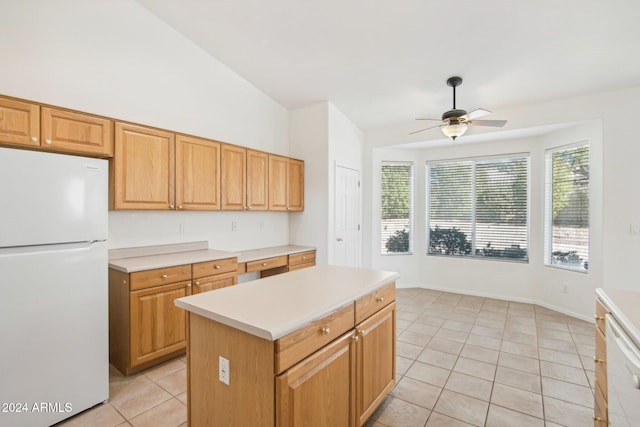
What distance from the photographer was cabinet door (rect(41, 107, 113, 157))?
2.17 m

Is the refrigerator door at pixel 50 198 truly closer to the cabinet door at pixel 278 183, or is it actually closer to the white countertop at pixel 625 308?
the cabinet door at pixel 278 183

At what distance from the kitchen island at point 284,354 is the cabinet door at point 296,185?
2539 mm

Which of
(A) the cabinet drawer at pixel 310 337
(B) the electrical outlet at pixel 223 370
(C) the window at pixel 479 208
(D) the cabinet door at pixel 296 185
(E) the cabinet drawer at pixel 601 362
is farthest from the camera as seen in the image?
(C) the window at pixel 479 208

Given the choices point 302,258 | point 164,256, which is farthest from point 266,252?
point 164,256

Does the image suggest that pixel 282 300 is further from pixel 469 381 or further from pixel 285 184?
pixel 285 184

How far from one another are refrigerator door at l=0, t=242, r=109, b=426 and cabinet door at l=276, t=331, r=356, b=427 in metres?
1.65

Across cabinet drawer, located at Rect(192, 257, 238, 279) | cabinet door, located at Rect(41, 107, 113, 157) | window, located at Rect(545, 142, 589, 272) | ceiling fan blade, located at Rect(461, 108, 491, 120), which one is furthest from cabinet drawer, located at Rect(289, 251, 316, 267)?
window, located at Rect(545, 142, 589, 272)

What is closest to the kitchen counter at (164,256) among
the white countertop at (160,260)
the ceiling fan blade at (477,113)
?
the white countertop at (160,260)

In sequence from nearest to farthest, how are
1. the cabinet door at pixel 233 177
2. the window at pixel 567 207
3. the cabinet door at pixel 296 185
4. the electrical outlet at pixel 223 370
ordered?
the electrical outlet at pixel 223 370, the cabinet door at pixel 233 177, the window at pixel 567 207, the cabinet door at pixel 296 185

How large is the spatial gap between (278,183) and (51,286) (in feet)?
8.76

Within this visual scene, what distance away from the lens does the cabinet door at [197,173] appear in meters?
3.04

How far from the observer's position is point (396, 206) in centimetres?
552

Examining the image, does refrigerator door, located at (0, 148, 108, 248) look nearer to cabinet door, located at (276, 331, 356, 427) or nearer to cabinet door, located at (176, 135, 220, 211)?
cabinet door, located at (176, 135, 220, 211)

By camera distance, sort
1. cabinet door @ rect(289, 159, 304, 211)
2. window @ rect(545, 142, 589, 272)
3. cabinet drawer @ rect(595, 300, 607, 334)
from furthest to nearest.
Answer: cabinet door @ rect(289, 159, 304, 211) < window @ rect(545, 142, 589, 272) < cabinet drawer @ rect(595, 300, 607, 334)
